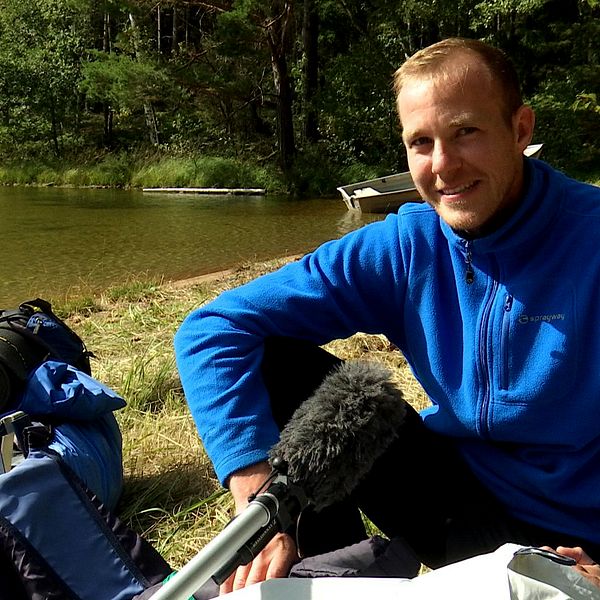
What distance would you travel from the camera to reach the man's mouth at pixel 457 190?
4.89 feet

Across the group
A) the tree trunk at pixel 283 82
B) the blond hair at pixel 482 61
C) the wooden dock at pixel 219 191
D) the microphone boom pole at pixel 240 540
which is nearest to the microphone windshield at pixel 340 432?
the microphone boom pole at pixel 240 540

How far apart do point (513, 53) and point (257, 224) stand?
10075 millimetres

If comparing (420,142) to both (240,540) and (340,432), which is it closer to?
(340,432)

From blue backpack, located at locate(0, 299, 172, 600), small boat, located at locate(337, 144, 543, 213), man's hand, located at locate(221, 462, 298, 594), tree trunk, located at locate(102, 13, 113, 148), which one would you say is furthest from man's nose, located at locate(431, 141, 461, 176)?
tree trunk, located at locate(102, 13, 113, 148)

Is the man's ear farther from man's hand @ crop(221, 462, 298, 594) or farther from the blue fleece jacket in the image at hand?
man's hand @ crop(221, 462, 298, 594)

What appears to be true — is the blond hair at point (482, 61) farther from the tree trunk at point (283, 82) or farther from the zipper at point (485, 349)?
the tree trunk at point (283, 82)

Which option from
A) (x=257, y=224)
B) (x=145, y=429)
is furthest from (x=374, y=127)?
(x=145, y=429)

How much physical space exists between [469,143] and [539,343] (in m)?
0.43

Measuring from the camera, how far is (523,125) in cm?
154

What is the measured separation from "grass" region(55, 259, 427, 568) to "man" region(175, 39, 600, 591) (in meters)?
0.67

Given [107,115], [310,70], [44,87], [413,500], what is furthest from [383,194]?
[44,87]

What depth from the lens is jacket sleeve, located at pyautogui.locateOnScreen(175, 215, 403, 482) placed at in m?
1.54

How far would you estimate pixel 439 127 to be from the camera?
1.48 m

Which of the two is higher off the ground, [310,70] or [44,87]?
[44,87]
